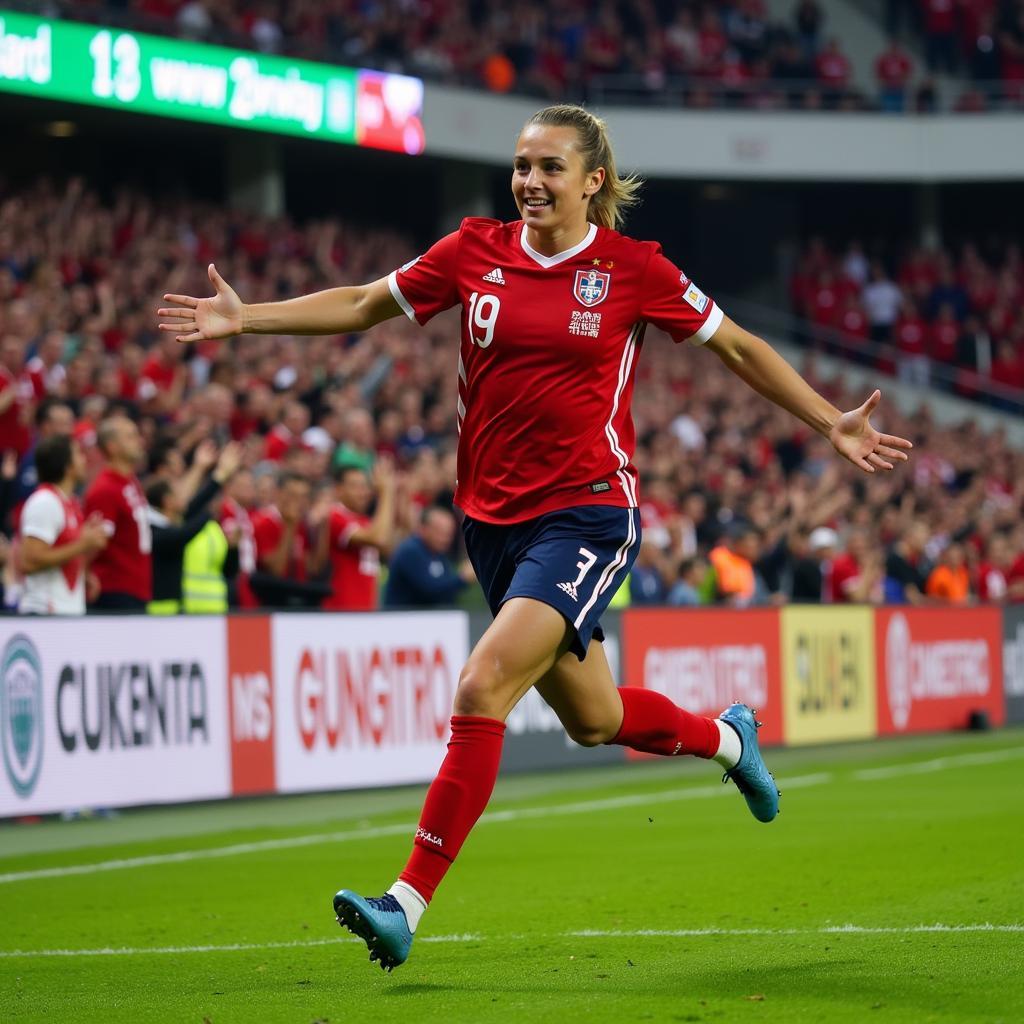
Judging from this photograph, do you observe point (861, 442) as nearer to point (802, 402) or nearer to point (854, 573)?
point (802, 402)

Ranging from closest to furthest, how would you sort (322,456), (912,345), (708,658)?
(322,456) → (708,658) → (912,345)

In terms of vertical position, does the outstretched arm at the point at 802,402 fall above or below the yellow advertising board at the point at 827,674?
above

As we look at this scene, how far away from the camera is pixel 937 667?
67.0ft

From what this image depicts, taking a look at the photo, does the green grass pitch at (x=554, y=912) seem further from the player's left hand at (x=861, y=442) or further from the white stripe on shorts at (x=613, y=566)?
the player's left hand at (x=861, y=442)

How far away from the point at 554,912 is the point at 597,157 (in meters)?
3.05

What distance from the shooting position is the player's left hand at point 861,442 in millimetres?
6121

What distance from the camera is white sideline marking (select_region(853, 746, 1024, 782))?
15.1m

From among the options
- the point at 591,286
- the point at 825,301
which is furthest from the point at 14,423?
the point at 825,301

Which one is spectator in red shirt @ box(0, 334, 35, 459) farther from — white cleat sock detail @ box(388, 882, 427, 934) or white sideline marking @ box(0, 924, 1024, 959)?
white cleat sock detail @ box(388, 882, 427, 934)

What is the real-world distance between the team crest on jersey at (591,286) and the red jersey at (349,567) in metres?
8.65

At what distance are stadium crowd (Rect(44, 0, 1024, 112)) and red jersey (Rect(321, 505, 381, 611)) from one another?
452 inches

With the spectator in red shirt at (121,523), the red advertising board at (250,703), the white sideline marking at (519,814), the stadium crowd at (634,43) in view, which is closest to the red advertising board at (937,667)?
the white sideline marking at (519,814)

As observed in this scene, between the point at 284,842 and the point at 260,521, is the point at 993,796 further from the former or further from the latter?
the point at 260,521

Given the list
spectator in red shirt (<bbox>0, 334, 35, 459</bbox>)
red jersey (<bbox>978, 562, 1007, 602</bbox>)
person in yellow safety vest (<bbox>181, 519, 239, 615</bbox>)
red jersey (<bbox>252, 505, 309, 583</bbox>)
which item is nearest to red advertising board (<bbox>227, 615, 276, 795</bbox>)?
person in yellow safety vest (<bbox>181, 519, 239, 615</bbox>)
